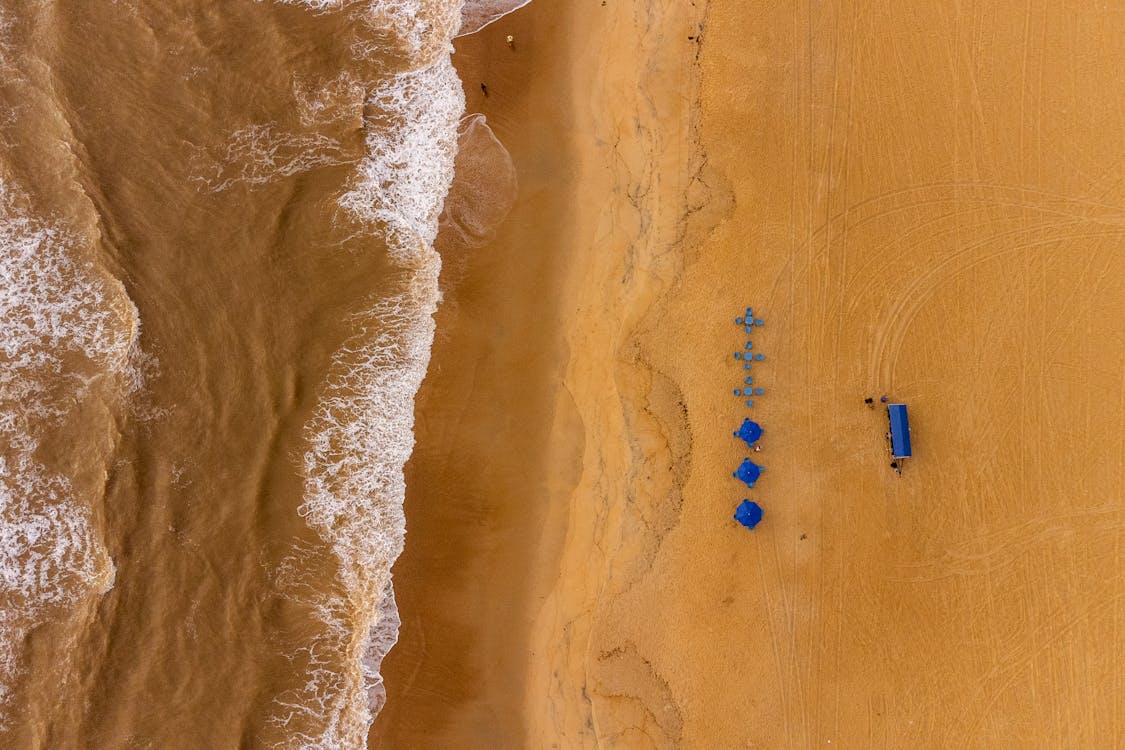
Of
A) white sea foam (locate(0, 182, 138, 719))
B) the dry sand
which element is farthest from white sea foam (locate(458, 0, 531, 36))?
white sea foam (locate(0, 182, 138, 719))

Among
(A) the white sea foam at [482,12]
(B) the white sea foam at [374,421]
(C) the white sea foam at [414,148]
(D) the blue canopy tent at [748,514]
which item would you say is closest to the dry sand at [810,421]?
(D) the blue canopy tent at [748,514]

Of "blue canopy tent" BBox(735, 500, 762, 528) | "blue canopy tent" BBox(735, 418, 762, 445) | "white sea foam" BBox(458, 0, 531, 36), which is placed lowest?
"blue canopy tent" BBox(735, 500, 762, 528)

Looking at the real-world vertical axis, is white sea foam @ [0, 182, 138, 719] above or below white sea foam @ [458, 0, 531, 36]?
below

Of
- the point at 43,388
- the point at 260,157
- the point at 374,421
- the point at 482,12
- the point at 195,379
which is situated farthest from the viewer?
the point at 482,12

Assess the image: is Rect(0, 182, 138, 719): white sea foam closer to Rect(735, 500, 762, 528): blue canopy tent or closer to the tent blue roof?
Rect(735, 500, 762, 528): blue canopy tent

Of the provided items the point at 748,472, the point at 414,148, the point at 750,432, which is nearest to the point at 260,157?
the point at 414,148

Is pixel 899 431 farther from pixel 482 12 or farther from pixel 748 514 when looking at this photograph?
pixel 482 12

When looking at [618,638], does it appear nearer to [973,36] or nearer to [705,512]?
[705,512]

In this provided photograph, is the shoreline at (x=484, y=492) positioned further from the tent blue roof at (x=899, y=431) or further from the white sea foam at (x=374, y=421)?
the tent blue roof at (x=899, y=431)

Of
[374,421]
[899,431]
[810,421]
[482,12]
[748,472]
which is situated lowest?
[748,472]
